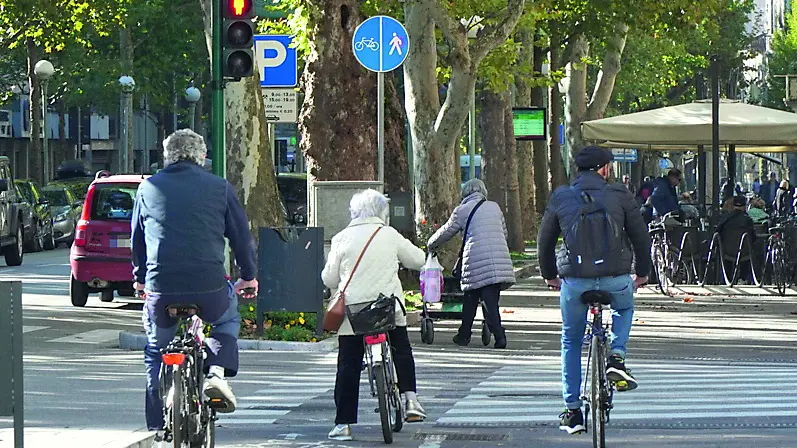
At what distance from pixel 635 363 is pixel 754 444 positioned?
5399 millimetres

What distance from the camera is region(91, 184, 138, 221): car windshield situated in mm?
23828

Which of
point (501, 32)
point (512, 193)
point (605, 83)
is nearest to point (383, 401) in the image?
point (501, 32)

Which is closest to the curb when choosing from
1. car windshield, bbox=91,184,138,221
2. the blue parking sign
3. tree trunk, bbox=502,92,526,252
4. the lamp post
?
the blue parking sign

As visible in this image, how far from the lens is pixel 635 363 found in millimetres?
16000

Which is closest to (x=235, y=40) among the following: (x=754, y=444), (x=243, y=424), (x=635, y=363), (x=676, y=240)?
(x=635, y=363)

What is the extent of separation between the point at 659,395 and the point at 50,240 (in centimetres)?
3327

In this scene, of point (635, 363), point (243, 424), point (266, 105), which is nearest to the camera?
point (243, 424)

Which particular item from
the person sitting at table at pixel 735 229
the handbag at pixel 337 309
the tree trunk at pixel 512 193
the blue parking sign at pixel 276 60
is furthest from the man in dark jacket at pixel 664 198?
the handbag at pixel 337 309

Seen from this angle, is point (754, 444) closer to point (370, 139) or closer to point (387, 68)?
point (387, 68)

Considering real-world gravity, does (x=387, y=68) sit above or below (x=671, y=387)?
above

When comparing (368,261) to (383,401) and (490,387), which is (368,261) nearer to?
(383,401)

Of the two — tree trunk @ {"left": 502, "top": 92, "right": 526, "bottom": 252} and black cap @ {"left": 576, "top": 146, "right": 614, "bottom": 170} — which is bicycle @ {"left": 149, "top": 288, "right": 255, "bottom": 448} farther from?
tree trunk @ {"left": 502, "top": 92, "right": 526, "bottom": 252}

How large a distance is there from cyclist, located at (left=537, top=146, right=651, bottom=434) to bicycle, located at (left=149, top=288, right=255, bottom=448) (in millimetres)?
2209

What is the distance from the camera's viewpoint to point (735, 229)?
2673 cm
